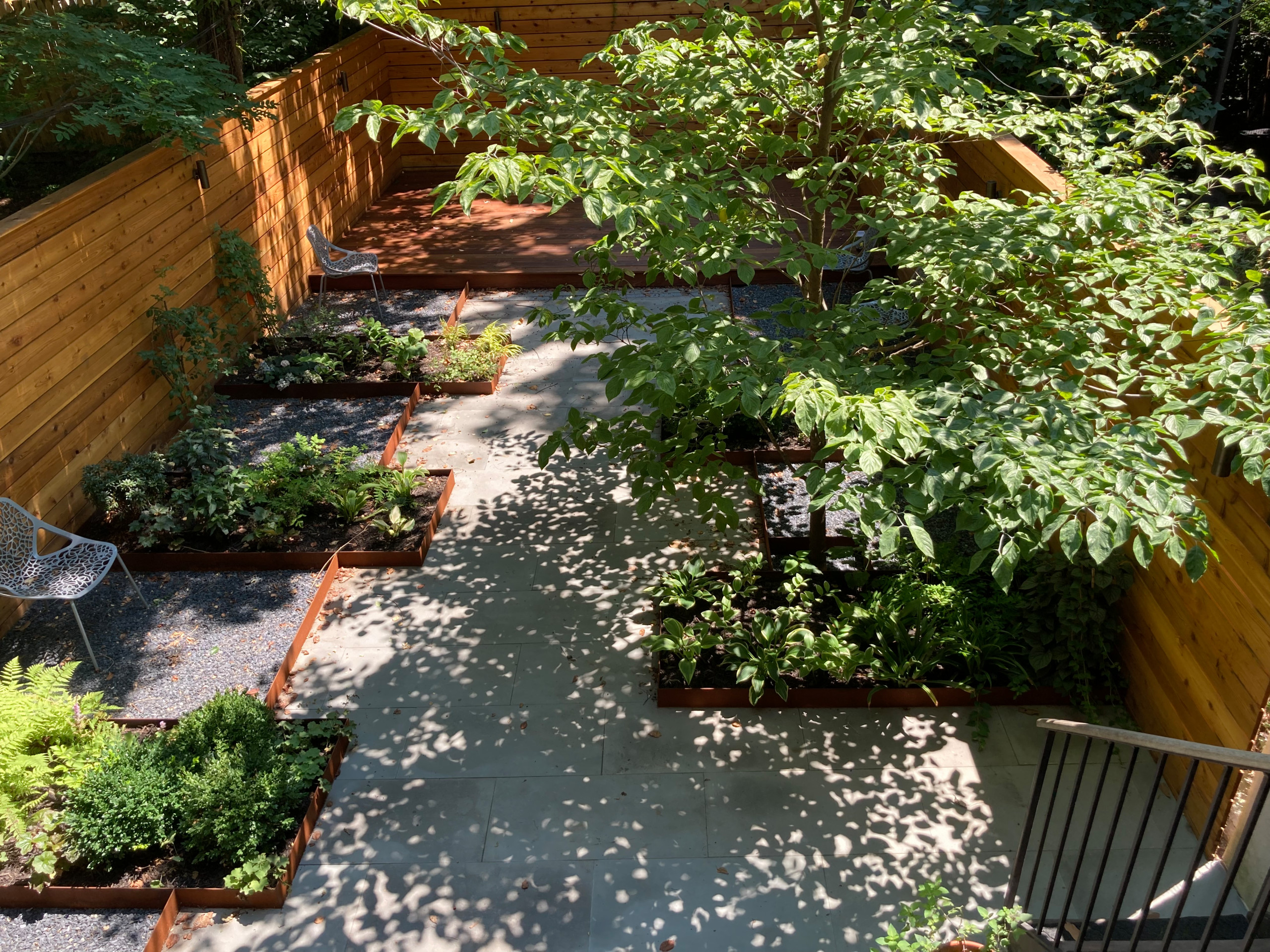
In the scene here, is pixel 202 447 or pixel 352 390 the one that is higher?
pixel 202 447

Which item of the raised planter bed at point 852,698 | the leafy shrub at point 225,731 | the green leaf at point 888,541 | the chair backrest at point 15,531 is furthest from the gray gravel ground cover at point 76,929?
the green leaf at point 888,541

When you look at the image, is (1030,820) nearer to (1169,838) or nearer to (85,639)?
(1169,838)

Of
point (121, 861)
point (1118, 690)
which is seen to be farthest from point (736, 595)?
point (121, 861)

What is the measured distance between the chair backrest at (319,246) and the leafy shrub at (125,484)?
2.84m

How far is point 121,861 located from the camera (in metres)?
4.12

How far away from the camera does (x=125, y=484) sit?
19.6 ft

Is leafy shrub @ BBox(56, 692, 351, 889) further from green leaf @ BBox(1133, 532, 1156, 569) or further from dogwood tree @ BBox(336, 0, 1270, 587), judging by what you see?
green leaf @ BBox(1133, 532, 1156, 569)

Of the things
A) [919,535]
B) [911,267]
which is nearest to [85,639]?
[919,535]

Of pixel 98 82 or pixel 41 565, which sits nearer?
pixel 41 565

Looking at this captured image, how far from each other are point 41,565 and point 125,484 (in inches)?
35.7

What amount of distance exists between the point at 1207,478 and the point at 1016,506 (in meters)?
1.66

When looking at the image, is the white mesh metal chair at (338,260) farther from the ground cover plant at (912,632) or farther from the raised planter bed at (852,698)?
the raised planter bed at (852,698)

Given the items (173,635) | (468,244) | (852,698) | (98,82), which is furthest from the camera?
(468,244)

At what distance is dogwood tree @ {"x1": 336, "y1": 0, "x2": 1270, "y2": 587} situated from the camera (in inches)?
118
